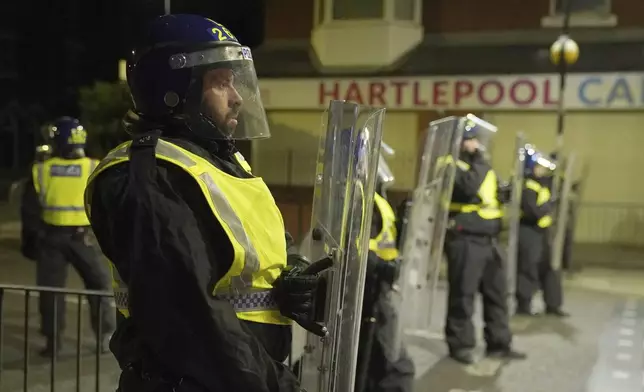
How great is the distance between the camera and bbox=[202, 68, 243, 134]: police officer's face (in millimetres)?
2088

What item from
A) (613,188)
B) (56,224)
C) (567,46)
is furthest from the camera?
(613,188)

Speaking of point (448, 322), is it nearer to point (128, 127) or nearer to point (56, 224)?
point (56, 224)

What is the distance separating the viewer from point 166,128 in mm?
2090

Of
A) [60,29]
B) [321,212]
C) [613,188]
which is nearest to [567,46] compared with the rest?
[613,188]

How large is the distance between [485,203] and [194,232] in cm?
479

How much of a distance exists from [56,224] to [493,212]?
A: 3.55 m

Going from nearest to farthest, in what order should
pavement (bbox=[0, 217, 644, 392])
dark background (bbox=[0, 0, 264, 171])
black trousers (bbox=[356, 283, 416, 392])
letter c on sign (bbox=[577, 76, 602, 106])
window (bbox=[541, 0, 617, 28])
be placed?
black trousers (bbox=[356, 283, 416, 392])
pavement (bbox=[0, 217, 644, 392])
letter c on sign (bbox=[577, 76, 602, 106])
window (bbox=[541, 0, 617, 28])
dark background (bbox=[0, 0, 264, 171])

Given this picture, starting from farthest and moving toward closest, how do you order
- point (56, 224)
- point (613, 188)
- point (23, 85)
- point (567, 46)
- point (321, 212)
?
point (23, 85)
point (613, 188)
point (567, 46)
point (56, 224)
point (321, 212)

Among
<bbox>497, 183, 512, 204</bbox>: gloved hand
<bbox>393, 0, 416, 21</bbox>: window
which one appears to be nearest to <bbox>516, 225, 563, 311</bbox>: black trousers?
<bbox>497, 183, 512, 204</bbox>: gloved hand

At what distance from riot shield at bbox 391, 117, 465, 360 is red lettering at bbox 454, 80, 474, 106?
9.74m

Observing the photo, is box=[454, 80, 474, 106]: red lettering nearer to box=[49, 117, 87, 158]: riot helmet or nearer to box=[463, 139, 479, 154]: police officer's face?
box=[463, 139, 479, 154]: police officer's face

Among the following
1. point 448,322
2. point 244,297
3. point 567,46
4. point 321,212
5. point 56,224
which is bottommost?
point 448,322

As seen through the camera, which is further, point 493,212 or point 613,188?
point 613,188

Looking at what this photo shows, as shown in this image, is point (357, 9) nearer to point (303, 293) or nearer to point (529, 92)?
point (529, 92)
